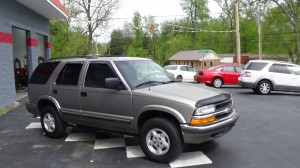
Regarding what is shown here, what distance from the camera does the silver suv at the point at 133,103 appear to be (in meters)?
5.11

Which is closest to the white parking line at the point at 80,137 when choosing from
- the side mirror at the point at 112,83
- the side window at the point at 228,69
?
the side mirror at the point at 112,83

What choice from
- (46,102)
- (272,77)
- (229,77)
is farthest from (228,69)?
(46,102)

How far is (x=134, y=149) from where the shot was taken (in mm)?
6113

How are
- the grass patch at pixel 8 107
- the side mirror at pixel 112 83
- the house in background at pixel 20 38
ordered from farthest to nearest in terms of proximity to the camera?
1. the house in background at pixel 20 38
2. the grass patch at pixel 8 107
3. the side mirror at pixel 112 83

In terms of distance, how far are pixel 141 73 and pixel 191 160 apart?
6.33 ft

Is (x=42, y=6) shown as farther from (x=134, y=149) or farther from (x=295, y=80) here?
(x=295, y=80)

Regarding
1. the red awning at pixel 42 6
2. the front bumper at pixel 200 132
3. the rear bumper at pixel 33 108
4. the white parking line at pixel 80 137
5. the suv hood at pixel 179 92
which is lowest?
the white parking line at pixel 80 137

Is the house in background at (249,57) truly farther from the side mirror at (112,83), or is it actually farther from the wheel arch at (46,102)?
the side mirror at (112,83)

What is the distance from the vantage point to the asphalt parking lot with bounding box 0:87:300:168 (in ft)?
17.6

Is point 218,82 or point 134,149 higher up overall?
point 218,82

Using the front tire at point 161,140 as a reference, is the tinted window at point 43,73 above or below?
above

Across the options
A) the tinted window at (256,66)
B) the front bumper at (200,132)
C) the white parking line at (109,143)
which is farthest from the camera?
the tinted window at (256,66)

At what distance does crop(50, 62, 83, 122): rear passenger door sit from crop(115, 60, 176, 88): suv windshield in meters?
1.10

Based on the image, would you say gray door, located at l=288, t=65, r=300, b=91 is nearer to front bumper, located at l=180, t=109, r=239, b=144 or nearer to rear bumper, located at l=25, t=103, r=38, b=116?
front bumper, located at l=180, t=109, r=239, b=144
